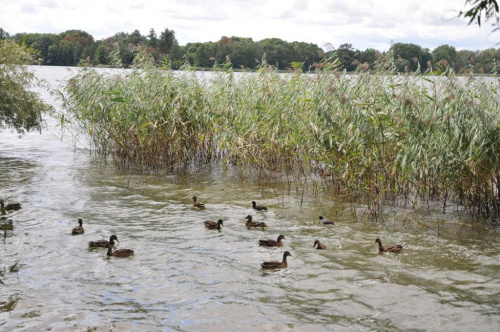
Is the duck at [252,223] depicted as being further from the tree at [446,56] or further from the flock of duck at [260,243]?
the tree at [446,56]

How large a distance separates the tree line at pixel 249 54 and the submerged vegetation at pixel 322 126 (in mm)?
465

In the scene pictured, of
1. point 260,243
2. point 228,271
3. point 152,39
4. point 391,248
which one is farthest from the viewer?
point 152,39

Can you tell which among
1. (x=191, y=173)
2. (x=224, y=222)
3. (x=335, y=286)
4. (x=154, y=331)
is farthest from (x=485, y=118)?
(x=191, y=173)

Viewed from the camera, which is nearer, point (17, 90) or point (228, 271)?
point (228, 271)

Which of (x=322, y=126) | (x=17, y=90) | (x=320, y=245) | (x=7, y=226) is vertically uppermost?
(x=17, y=90)

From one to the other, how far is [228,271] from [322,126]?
591 cm

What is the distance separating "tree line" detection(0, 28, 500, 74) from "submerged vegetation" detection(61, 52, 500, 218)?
46 cm

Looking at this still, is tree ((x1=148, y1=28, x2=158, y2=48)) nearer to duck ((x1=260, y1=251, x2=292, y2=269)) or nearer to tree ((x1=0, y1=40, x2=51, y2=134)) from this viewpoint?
tree ((x1=0, y1=40, x2=51, y2=134))

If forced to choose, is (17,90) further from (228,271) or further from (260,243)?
(228,271)

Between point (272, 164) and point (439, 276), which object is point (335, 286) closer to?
point (439, 276)

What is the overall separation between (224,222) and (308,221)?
7.24ft

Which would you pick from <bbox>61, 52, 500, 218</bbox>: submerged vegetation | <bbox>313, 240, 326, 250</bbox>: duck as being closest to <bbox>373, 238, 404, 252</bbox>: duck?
<bbox>313, 240, 326, 250</bbox>: duck

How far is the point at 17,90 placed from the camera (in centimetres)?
2225

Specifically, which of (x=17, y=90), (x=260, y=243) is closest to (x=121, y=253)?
(x=260, y=243)
